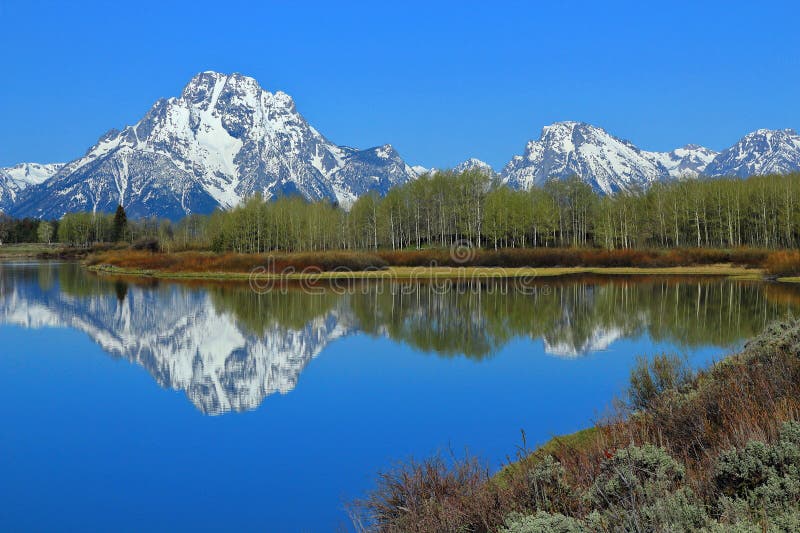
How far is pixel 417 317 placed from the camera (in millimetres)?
32562

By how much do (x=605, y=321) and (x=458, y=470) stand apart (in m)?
23.1

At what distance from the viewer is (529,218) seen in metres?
85.7

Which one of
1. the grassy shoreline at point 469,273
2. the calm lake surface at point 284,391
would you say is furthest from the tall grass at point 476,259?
the calm lake surface at point 284,391

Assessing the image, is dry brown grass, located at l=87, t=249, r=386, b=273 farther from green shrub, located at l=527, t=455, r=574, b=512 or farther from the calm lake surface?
green shrub, located at l=527, t=455, r=574, b=512

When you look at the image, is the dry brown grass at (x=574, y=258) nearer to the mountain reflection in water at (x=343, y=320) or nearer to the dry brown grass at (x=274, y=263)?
the dry brown grass at (x=274, y=263)

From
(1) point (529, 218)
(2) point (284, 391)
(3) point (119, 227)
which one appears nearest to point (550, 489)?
(2) point (284, 391)

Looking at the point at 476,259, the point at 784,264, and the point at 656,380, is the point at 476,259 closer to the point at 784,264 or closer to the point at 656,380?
the point at 784,264

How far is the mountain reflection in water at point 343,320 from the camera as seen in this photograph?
21688mm

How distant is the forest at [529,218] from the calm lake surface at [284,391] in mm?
45648

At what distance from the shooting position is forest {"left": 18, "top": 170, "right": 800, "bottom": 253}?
260 feet

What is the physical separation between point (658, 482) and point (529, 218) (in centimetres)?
8174

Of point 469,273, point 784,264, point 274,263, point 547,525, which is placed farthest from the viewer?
point 274,263

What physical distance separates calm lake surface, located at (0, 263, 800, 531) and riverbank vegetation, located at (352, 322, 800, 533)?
2341mm

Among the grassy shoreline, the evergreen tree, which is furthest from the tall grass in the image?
the evergreen tree
